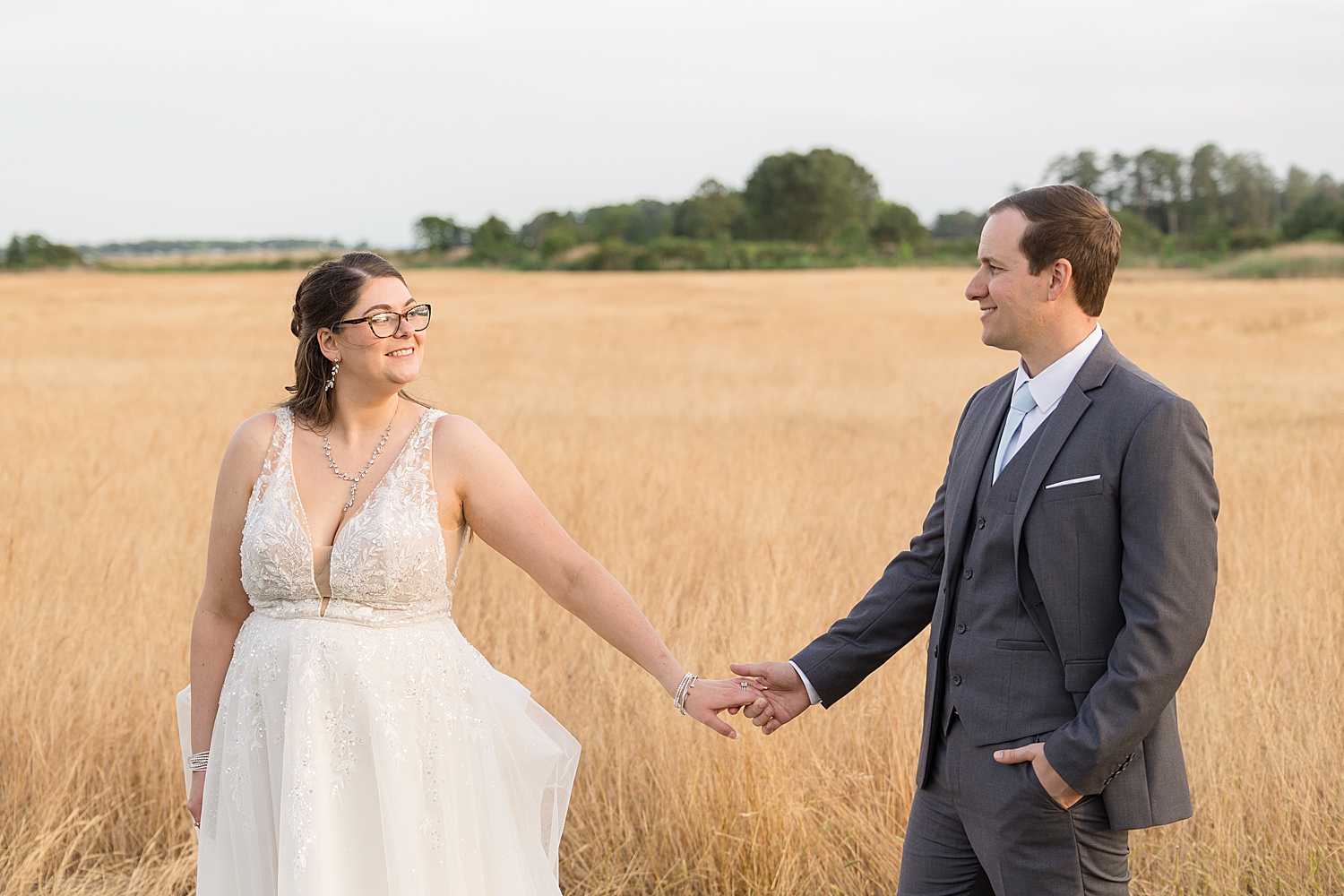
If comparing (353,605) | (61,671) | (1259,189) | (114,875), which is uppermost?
(1259,189)

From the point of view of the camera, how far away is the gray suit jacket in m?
2.04

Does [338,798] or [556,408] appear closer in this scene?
[338,798]

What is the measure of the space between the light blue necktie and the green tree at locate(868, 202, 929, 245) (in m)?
86.8

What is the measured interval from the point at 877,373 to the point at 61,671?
13542 millimetres

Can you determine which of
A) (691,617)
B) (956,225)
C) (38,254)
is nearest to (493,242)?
(38,254)

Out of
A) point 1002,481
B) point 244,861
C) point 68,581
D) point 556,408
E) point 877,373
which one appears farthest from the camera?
point 877,373

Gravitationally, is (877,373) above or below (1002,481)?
below

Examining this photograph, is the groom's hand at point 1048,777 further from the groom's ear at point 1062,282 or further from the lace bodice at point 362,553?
the lace bodice at point 362,553

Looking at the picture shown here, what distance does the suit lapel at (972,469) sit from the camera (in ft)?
7.93

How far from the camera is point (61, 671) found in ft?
14.7

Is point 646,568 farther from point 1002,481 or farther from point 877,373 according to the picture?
point 877,373

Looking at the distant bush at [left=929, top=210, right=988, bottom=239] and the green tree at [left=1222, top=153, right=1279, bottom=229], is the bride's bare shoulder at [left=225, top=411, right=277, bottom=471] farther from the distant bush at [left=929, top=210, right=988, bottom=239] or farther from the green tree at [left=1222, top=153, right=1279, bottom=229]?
the distant bush at [left=929, top=210, right=988, bottom=239]

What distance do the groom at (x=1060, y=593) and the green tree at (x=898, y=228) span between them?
285 ft

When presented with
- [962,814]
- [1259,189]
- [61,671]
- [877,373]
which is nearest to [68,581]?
[61,671]
